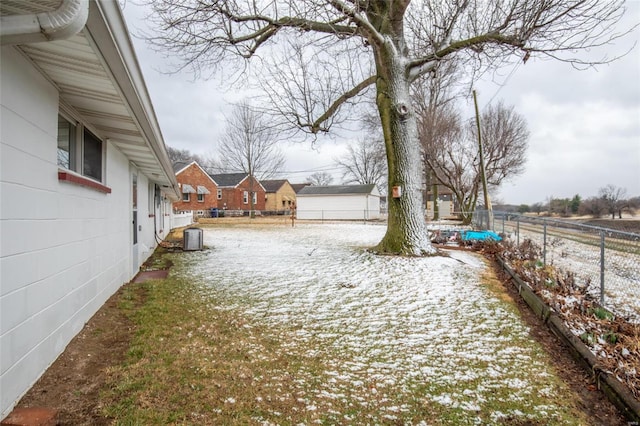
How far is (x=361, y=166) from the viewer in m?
43.6

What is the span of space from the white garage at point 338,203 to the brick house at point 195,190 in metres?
9.54

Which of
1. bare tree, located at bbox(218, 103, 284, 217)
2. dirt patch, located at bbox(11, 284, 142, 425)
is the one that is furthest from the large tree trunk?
bare tree, located at bbox(218, 103, 284, 217)

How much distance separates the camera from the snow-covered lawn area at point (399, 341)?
2295mm

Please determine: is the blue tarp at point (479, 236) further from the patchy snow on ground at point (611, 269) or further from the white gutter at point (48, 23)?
the white gutter at point (48, 23)

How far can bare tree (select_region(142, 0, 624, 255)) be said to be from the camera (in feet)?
21.4

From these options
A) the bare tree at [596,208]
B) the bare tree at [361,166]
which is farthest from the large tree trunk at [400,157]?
the bare tree at [361,166]

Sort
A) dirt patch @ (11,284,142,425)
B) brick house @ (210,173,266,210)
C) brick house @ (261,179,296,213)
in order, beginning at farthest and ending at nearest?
1. brick house @ (261,179,296,213)
2. brick house @ (210,173,266,210)
3. dirt patch @ (11,284,142,425)

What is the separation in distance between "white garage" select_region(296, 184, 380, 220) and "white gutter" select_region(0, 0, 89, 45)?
1082 inches

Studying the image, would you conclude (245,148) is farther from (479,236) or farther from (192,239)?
(479,236)

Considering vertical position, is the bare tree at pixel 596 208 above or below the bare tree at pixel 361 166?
below

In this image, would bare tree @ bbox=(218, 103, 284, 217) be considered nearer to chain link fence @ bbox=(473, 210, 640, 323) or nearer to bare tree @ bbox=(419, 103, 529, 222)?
bare tree @ bbox=(419, 103, 529, 222)

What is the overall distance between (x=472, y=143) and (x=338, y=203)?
12339 mm

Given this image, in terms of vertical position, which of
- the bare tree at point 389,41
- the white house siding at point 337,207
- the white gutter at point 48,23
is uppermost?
the bare tree at point 389,41

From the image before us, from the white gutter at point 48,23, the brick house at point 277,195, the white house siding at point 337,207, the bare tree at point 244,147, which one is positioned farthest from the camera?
the brick house at point 277,195
